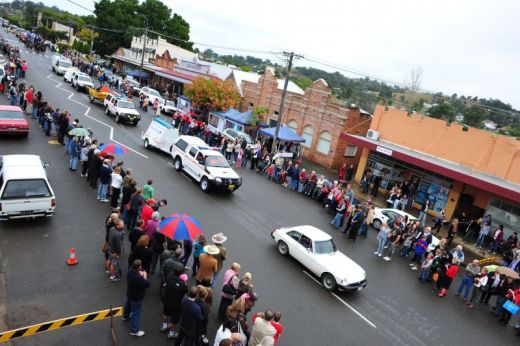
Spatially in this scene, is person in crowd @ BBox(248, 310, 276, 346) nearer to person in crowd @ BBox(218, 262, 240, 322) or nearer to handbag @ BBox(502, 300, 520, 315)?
person in crowd @ BBox(218, 262, 240, 322)

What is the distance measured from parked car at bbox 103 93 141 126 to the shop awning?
16627 millimetres

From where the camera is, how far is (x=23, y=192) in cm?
1120

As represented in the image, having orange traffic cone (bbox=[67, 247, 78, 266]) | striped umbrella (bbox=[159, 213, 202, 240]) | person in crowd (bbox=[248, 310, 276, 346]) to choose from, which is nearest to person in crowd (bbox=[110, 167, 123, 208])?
orange traffic cone (bbox=[67, 247, 78, 266])

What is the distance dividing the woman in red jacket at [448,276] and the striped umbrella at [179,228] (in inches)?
364

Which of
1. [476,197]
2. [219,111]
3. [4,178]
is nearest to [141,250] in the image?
[4,178]

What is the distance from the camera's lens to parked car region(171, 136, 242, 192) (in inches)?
714

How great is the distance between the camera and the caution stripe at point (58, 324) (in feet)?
23.7

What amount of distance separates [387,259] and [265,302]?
725cm

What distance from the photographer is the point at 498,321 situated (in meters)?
12.6

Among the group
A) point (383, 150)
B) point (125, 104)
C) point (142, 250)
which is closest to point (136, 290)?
point (142, 250)

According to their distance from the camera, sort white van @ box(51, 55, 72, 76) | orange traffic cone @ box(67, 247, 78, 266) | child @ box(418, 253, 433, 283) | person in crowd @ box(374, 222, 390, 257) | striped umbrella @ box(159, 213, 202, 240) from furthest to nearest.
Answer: white van @ box(51, 55, 72, 76) < person in crowd @ box(374, 222, 390, 257) < child @ box(418, 253, 433, 283) < orange traffic cone @ box(67, 247, 78, 266) < striped umbrella @ box(159, 213, 202, 240)

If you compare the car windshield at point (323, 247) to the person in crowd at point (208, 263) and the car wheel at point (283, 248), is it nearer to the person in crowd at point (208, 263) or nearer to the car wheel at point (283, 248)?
the car wheel at point (283, 248)

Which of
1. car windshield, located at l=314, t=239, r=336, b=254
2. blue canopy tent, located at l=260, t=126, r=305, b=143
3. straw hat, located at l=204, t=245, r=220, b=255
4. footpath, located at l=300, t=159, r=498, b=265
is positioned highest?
blue canopy tent, located at l=260, t=126, r=305, b=143

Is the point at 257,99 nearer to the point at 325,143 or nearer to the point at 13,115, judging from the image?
the point at 325,143
